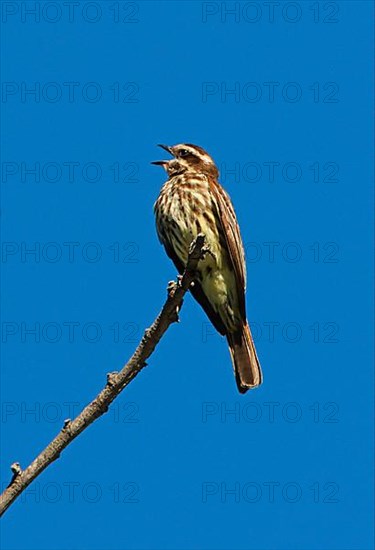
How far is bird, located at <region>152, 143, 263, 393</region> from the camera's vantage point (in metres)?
9.27

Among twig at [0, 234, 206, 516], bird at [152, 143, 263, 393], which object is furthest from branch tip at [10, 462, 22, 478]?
bird at [152, 143, 263, 393]

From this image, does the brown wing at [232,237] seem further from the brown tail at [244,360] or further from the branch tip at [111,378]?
the branch tip at [111,378]

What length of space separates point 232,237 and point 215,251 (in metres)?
0.22

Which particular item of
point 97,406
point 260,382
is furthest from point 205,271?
point 97,406

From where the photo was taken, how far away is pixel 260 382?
30.3ft

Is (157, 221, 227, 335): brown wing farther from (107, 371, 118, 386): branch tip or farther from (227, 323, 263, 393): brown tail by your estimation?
(107, 371, 118, 386): branch tip

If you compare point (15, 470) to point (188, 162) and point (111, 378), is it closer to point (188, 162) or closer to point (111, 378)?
point (111, 378)

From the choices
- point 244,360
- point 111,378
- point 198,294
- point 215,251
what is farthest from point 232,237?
point 111,378

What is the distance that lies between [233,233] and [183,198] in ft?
2.11

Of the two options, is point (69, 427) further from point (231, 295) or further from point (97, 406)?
point (231, 295)

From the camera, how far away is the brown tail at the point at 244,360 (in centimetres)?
919

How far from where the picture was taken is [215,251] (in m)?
9.30

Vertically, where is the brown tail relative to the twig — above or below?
above

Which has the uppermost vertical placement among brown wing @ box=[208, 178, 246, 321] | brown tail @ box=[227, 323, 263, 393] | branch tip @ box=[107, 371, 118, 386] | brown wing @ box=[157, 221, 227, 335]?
brown wing @ box=[208, 178, 246, 321]
